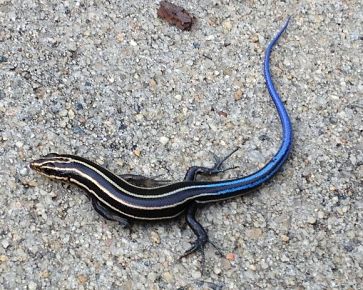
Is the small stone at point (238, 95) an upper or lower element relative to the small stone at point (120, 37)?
upper

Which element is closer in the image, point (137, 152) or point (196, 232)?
point (196, 232)

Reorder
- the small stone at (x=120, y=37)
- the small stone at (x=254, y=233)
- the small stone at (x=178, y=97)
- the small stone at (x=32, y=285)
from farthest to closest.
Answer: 1. the small stone at (x=120, y=37)
2. the small stone at (x=178, y=97)
3. the small stone at (x=254, y=233)
4. the small stone at (x=32, y=285)

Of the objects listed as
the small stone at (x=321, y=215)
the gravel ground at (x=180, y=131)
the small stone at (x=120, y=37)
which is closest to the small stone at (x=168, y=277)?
the gravel ground at (x=180, y=131)

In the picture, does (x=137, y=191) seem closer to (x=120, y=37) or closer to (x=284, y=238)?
(x=284, y=238)

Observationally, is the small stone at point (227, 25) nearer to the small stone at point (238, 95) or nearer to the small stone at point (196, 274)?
the small stone at point (238, 95)

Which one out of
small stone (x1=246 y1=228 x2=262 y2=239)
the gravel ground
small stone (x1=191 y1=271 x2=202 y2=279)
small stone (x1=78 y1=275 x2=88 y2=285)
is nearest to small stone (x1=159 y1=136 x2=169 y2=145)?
the gravel ground

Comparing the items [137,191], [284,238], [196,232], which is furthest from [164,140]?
[284,238]
